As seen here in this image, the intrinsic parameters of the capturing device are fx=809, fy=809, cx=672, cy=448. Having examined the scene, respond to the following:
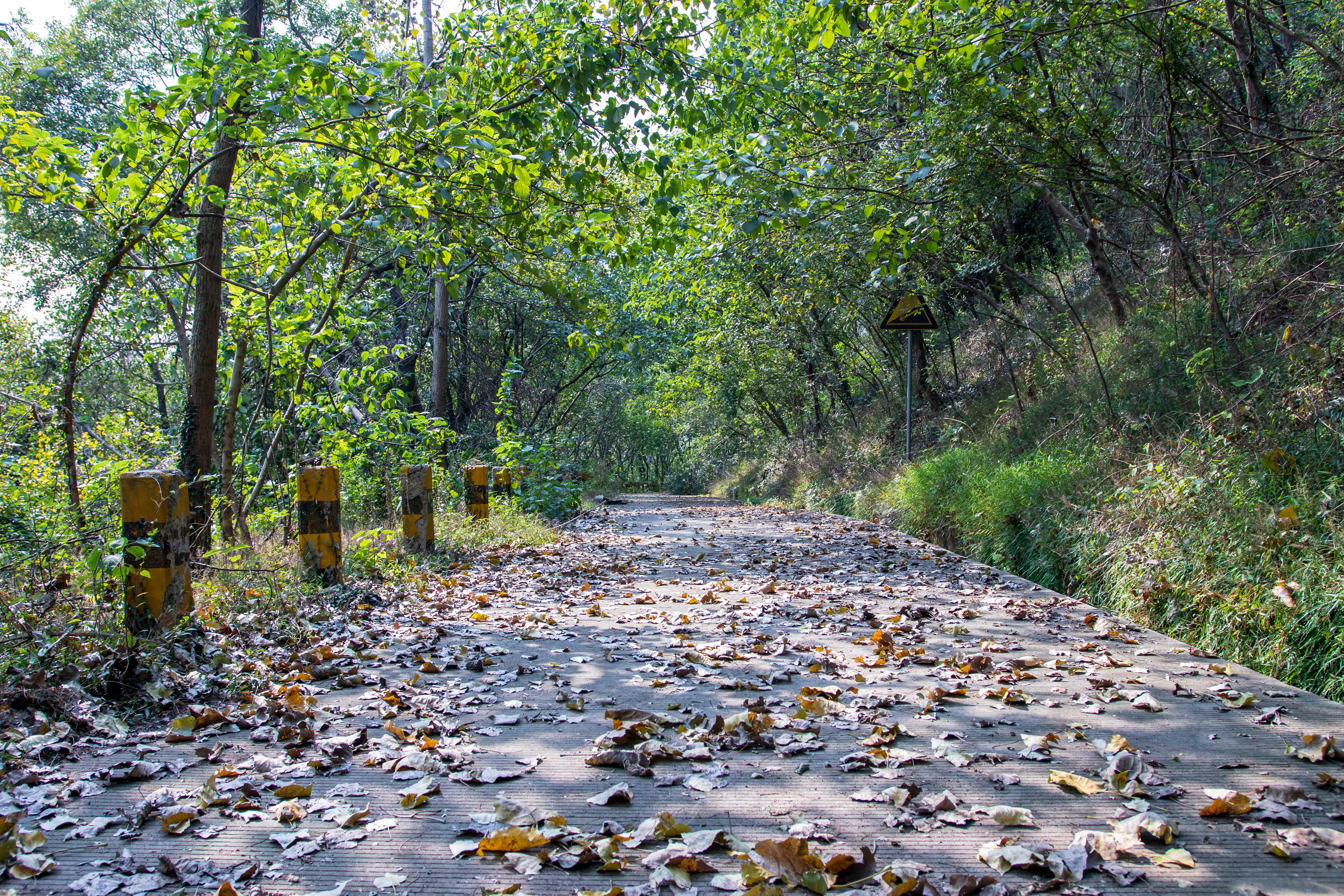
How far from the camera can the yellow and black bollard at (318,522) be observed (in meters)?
6.27

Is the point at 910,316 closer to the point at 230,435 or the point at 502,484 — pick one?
the point at 502,484

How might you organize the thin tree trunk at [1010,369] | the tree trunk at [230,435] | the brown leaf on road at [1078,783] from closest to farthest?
the brown leaf on road at [1078,783], the tree trunk at [230,435], the thin tree trunk at [1010,369]

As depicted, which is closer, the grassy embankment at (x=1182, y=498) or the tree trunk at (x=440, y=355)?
the grassy embankment at (x=1182, y=498)

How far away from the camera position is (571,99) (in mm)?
6973

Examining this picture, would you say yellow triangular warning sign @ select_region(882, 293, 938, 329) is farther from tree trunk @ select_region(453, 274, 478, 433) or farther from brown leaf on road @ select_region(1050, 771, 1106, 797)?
tree trunk @ select_region(453, 274, 478, 433)

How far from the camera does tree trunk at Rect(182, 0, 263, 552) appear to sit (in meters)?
6.87

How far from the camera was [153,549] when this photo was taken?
4277mm

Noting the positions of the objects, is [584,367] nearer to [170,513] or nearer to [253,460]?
[253,460]

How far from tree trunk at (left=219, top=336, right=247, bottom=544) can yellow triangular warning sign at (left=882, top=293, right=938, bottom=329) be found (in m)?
8.38

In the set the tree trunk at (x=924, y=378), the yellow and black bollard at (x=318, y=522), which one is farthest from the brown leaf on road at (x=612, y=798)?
the tree trunk at (x=924, y=378)

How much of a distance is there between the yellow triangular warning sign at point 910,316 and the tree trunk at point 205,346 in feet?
27.7

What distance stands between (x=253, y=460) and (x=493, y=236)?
19.3 ft

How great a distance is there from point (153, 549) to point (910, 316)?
32.6 ft

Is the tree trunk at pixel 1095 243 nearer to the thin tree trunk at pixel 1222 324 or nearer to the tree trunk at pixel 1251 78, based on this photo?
the tree trunk at pixel 1251 78
